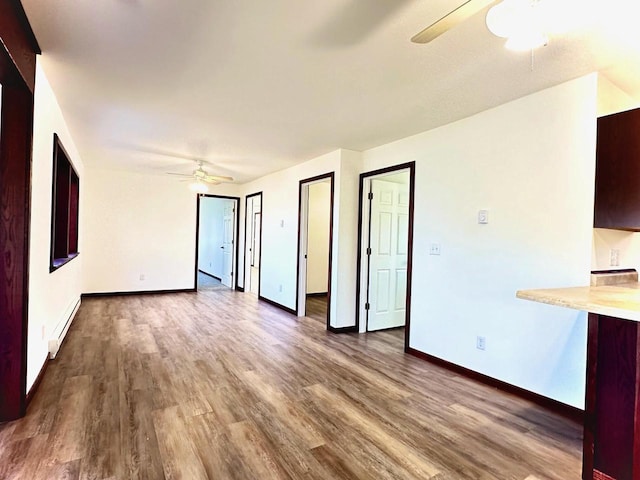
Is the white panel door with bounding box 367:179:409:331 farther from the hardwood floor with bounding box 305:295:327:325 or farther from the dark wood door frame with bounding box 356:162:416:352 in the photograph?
the hardwood floor with bounding box 305:295:327:325

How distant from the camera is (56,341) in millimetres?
3168

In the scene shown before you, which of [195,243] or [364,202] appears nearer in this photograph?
[364,202]

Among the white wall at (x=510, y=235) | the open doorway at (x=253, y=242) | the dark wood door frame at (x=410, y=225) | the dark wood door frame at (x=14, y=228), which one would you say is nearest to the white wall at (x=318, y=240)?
the open doorway at (x=253, y=242)

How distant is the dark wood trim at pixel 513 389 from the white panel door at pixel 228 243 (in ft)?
17.5

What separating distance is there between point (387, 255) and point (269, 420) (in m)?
2.83

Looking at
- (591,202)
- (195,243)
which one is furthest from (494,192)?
(195,243)

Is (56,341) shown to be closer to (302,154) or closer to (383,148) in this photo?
(302,154)

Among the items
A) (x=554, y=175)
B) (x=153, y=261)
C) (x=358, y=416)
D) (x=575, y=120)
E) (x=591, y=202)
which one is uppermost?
(x=575, y=120)

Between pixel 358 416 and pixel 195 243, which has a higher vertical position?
pixel 195 243

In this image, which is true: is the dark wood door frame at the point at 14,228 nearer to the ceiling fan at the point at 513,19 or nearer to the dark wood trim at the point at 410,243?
the ceiling fan at the point at 513,19

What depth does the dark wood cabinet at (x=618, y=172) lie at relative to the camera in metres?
2.24

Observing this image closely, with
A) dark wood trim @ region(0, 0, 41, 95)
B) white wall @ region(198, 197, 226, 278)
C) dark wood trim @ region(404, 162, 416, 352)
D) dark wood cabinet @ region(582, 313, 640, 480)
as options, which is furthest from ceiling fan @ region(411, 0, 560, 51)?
white wall @ region(198, 197, 226, 278)

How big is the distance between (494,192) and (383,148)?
1552 mm

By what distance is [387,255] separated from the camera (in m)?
4.59
